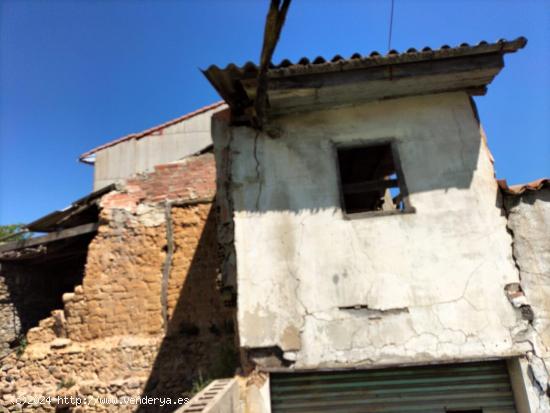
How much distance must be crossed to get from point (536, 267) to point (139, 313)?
6804mm

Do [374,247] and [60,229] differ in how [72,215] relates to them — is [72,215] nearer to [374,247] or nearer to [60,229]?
[60,229]

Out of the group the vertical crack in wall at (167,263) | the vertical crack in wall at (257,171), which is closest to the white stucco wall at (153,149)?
the vertical crack in wall at (167,263)

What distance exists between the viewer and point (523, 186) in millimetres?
4449

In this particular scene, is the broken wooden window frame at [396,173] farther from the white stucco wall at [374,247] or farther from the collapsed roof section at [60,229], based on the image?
the collapsed roof section at [60,229]

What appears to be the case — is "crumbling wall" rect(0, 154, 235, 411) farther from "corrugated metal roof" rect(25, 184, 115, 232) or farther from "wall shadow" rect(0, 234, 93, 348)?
"wall shadow" rect(0, 234, 93, 348)

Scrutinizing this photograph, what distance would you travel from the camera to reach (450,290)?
165 inches

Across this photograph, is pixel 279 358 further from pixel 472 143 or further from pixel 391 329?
pixel 472 143

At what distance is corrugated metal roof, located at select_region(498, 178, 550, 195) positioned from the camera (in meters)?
4.39

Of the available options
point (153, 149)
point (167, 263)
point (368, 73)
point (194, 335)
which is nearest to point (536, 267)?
point (368, 73)

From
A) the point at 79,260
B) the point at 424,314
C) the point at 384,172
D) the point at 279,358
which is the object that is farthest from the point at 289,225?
the point at 79,260

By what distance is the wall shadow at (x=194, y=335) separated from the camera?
22.0 ft

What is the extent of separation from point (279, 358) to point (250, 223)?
167 cm

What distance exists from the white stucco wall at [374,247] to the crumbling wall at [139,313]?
9.71 feet

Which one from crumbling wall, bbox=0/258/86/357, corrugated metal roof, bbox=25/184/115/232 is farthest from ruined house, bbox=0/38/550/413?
crumbling wall, bbox=0/258/86/357
